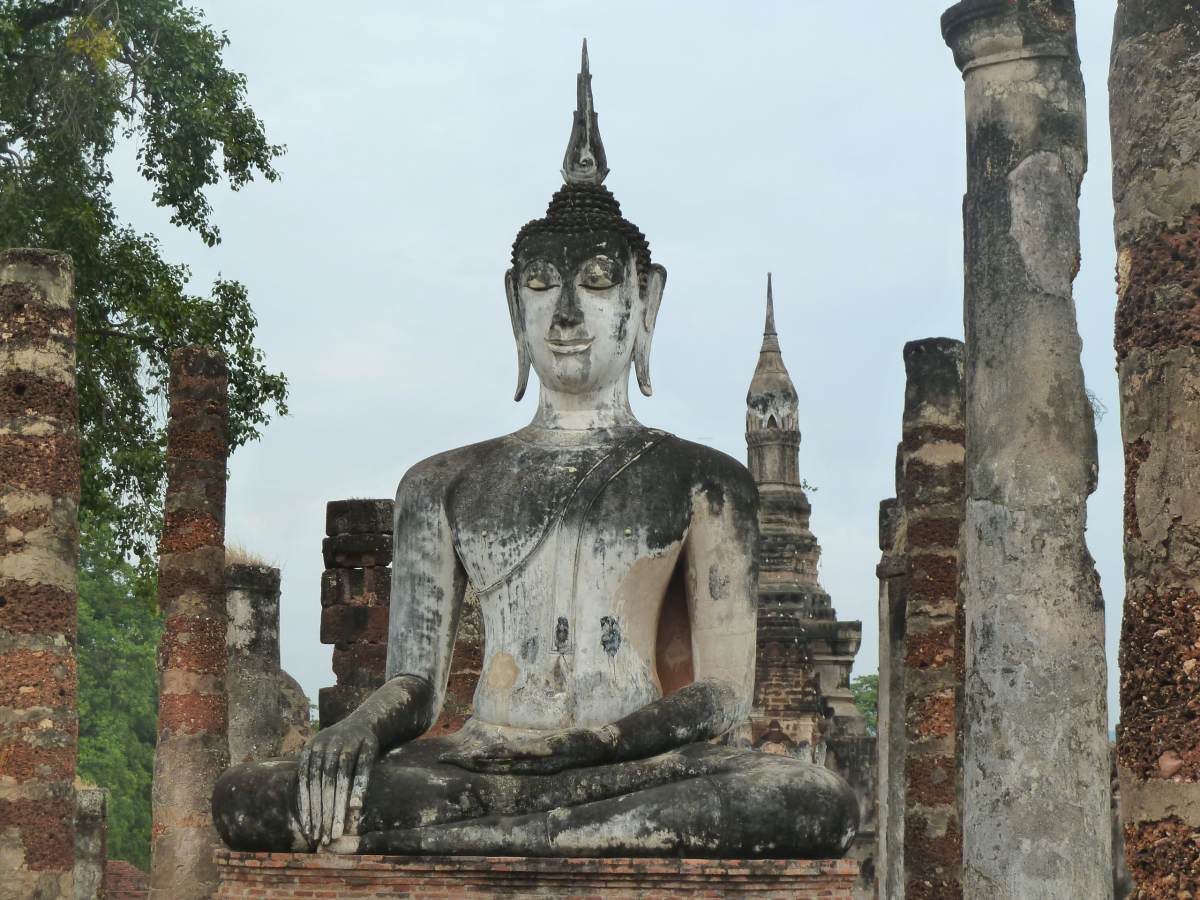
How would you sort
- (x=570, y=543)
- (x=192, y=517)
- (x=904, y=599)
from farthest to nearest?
(x=904, y=599)
(x=192, y=517)
(x=570, y=543)

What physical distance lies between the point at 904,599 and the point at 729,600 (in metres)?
7.02

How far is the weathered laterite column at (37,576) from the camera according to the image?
412 inches

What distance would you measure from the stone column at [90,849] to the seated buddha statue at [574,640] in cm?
1172

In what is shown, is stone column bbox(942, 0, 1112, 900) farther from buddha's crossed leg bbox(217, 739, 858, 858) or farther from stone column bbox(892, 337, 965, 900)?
stone column bbox(892, 337, 965, 900)

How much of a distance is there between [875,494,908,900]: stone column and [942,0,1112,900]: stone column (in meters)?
5.79

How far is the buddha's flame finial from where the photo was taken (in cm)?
830

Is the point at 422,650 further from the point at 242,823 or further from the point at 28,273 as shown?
the point at 28,273

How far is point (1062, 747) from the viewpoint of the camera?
793 cm

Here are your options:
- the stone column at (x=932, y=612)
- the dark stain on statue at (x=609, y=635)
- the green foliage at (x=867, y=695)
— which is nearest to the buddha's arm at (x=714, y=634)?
the dark stain on statue at (x=609, y=635)

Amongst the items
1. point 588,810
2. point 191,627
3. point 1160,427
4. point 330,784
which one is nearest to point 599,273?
point 588,810

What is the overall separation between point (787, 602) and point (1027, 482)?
785 inches

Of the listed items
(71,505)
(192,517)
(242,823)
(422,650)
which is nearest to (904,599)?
(192,517)

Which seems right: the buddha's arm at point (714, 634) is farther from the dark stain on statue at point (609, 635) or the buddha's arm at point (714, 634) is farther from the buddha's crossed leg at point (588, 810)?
the dark stain on statue at point (609, 635)

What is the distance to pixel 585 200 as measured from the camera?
822cm
